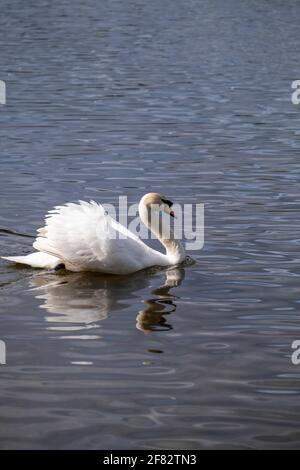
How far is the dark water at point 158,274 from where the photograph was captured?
9.01 meters

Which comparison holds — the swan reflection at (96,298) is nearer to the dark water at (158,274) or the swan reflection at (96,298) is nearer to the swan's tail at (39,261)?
the dark water at (158,274)

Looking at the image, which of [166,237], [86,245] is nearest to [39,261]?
[86,245]

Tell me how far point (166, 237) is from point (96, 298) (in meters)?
2.25

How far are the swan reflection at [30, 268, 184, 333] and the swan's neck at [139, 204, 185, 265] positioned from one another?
22 centimetres

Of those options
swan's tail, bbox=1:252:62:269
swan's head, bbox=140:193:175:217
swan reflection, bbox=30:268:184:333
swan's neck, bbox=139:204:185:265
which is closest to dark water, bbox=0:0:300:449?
swan reflection, bbox=30:268:184:333

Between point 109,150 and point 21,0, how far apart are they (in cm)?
5206

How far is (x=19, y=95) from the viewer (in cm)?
2983

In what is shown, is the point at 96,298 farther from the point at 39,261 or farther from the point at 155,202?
the point at 155,202

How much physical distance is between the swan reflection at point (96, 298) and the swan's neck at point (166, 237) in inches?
8.9

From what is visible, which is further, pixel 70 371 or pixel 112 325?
pixel 112 325

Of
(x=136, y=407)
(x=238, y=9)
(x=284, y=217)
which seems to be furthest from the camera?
(x=238, y=9)

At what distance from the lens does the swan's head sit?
14.5m
